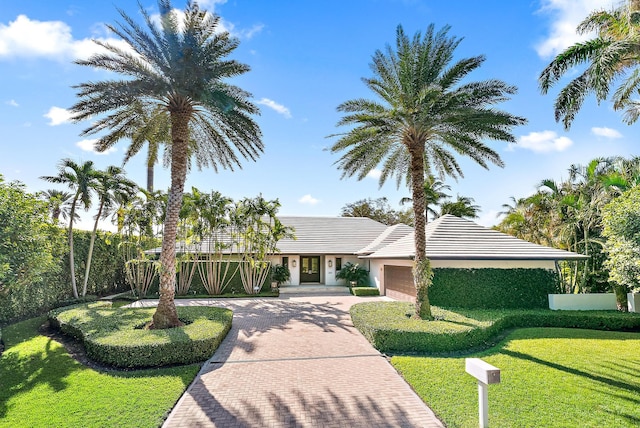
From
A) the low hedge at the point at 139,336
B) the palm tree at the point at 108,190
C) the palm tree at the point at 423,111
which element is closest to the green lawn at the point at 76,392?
the low hedge at the point at 139,336

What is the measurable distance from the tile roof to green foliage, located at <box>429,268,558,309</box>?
896 millimetres

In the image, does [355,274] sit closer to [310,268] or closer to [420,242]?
[310,268]

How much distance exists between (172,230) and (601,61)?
13.7 meters

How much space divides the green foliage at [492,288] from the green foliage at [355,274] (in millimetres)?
10188

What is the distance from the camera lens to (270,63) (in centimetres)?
1203

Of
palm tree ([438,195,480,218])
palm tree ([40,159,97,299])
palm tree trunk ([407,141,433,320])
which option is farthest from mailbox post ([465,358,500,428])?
palm tree ([438,195,480,218])

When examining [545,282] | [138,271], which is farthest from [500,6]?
[138,271]

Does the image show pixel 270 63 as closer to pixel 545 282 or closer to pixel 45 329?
pixel 45 329

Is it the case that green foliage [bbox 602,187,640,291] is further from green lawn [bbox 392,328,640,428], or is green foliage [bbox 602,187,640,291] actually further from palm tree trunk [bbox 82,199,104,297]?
palm tree trunk [bbox 82,199,104,297]

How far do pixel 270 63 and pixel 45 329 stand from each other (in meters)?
→ 12.8

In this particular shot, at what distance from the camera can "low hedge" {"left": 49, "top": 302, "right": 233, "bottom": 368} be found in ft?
27.0

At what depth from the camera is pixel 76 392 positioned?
6746 mm

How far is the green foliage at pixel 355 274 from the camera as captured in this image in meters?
25.0

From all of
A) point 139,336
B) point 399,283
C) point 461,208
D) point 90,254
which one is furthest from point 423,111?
point 461,208
